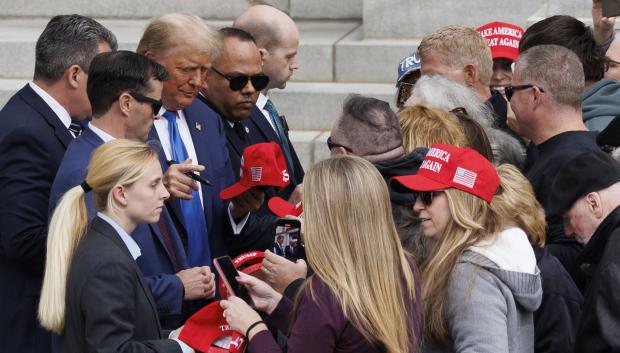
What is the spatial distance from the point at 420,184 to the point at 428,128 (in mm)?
884

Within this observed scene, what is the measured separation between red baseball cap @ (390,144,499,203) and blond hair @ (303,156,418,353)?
37 cm

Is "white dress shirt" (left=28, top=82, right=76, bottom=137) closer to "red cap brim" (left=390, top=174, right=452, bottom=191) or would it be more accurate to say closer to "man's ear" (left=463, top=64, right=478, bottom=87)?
"red cap brim" (left=390, top=174, right=452, bottom=191)

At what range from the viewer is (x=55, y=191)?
397 cm

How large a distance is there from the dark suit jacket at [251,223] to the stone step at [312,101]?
2943 millimetres

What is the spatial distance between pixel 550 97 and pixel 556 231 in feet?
2.28

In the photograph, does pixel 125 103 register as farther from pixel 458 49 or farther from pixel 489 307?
pixel 458 49

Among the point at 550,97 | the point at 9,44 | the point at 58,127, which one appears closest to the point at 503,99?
the point at 550,97

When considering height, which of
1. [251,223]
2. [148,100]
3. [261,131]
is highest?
[148,100]

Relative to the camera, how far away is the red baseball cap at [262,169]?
461cm

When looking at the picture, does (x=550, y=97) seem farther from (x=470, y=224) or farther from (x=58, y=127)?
(x=58, y=127)

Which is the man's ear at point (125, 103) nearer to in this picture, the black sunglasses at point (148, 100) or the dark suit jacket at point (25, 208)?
the black sunglasses at point (148, 100)

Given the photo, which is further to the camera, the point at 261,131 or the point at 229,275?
the point at 261,131

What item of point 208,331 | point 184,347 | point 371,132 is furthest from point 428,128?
point 184,347

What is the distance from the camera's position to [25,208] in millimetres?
4262
